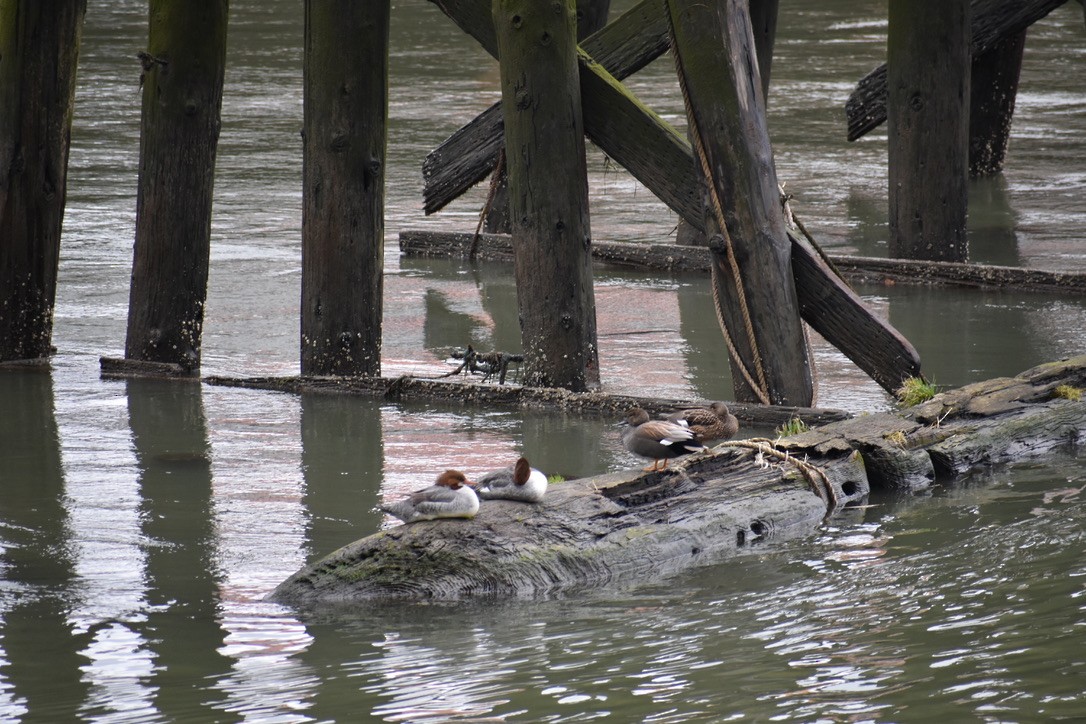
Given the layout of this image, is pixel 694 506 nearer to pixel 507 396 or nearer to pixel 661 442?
pixel 661 442

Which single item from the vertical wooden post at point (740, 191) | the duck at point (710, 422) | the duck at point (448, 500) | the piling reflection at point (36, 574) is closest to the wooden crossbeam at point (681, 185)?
the vertical wooden post at point (740, 191)

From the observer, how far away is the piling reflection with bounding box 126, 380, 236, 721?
179 inches

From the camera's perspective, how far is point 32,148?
857 cm

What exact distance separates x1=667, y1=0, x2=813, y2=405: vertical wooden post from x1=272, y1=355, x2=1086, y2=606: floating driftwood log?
2.58 feet

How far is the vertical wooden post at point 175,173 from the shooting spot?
26.8ft

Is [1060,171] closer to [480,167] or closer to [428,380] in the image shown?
[480,167]

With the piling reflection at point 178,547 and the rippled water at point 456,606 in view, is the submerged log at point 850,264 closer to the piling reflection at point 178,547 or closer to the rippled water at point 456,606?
the rippled water at point 456,606

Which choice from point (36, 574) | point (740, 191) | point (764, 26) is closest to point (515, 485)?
point (36, 574)

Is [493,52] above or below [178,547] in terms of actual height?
above

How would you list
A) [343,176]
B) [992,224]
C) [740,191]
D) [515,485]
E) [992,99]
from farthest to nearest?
[992,99]
[992,224]
[343,176]
[740,191]
[515,485]

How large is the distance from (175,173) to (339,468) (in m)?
2.15

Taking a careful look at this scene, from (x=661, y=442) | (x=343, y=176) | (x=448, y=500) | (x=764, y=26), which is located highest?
(x=764, y=26)

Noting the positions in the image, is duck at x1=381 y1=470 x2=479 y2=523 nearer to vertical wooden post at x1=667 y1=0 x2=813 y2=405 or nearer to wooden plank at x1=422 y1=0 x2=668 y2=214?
vertical wooden post at x1=667 y1=0 x2=813 y2=405

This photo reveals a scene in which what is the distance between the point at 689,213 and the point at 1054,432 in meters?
1.92
